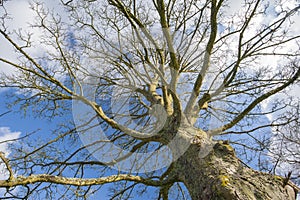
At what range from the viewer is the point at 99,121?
15.4 feet

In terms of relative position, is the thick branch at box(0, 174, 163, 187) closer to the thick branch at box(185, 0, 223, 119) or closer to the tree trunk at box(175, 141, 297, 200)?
the tree trunk at box(175, 141, 297, 200)

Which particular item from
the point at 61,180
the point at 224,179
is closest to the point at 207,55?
the point at 224,179

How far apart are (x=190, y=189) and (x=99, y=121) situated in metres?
2.76

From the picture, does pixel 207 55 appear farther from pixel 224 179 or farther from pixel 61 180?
pixel 61 180

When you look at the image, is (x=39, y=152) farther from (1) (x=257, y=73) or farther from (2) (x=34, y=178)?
(1) (x=257, y=73)

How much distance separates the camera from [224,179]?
6.67 feet

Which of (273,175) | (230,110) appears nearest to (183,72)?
(230,110)

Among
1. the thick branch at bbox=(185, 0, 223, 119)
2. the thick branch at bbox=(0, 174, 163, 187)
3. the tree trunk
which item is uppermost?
the thick branch at bbox=(185, 0, 223, 119)

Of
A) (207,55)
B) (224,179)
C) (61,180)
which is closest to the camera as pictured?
(224,179)

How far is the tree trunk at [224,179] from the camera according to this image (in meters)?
1.92

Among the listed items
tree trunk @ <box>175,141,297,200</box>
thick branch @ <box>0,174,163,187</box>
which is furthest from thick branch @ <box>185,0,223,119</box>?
thick branch @ <box>0,174,163,187</box>

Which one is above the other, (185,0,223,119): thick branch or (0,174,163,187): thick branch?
(185,0,223,119): thick branch

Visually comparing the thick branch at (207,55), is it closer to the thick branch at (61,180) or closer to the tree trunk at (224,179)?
the tree trunk at (224,179)

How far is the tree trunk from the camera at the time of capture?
1.92 meters
